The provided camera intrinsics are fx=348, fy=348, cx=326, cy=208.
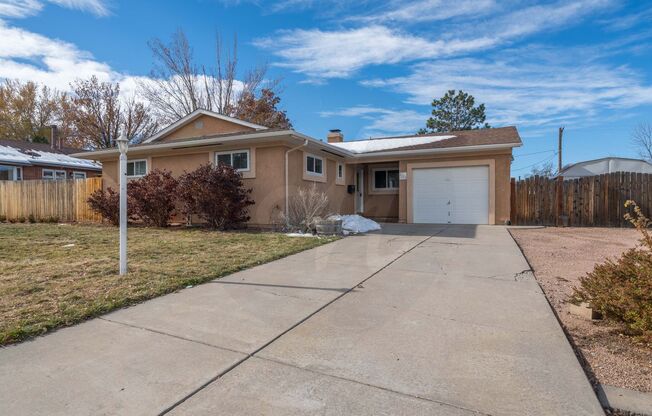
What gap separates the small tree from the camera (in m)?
33.8

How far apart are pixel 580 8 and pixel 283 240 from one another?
1042 cm

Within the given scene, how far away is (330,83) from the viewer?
62.2 feet

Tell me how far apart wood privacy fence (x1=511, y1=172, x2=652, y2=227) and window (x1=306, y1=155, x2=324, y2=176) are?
724cm

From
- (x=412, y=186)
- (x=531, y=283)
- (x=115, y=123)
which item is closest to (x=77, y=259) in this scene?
→ (x=531, y=283)

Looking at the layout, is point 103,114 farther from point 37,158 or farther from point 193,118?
point 193,118

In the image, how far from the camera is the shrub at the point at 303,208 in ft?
35.8

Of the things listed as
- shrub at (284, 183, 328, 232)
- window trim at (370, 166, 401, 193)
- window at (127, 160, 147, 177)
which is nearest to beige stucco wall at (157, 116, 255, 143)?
window at (127, 160, 147, 177)

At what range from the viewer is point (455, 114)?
34562 millimetres

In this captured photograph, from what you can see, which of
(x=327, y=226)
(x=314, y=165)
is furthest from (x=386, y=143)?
(x=327, y=226)

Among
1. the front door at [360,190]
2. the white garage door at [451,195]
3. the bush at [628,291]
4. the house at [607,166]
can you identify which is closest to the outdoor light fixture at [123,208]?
the bush at [628,291]

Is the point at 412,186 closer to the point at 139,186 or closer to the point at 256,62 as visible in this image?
the point at 139,186

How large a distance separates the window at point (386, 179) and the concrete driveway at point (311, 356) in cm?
1135

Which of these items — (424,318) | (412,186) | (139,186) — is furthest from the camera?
(412,186)

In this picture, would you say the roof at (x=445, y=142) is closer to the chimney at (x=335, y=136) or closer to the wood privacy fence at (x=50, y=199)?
the chimney at (x=335, y=136)
